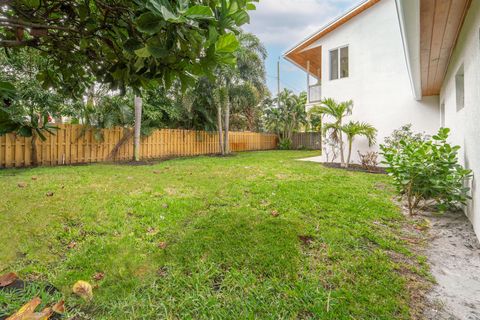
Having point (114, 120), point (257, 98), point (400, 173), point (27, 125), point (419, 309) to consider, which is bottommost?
point (419, 309)

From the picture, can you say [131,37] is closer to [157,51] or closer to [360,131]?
[157,51]

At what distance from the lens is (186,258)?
2.56m

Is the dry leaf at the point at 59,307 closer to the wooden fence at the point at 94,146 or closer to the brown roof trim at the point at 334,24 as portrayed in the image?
A: the wooden fence at the point at 94,146

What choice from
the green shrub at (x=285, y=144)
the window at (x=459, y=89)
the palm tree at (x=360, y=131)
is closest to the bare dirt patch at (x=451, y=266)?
the window at (x=459, y=89)

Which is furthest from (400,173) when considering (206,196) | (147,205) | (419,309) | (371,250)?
(147,205)

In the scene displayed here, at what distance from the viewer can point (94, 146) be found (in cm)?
954

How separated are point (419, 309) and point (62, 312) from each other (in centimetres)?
271

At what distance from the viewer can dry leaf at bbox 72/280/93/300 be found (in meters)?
2.03

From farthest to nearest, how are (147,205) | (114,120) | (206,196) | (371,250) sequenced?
1. (114,120)
2. (206,196)
3. (147,205)
4. (371,250)

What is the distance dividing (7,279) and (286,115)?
760 inches

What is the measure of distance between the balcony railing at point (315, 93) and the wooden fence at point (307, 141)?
8279 mm

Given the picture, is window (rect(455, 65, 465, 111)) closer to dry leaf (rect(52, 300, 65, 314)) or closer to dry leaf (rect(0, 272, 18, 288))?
dry leaf (rect(52, 300, 65, 314))

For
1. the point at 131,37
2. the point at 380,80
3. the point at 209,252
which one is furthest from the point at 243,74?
the point at 131,37

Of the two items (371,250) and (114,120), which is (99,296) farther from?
(114,120)
